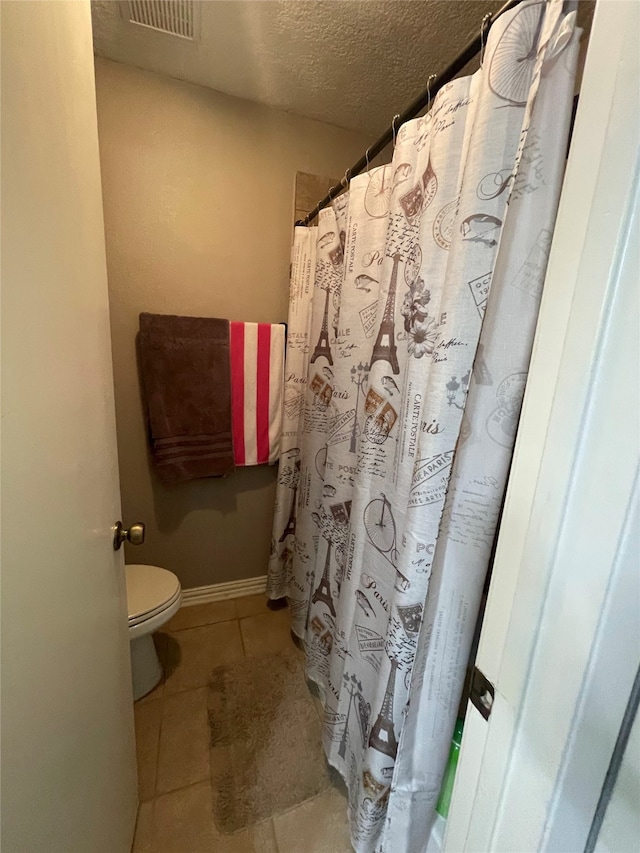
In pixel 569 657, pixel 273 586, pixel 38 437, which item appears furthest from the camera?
pixel 273 586

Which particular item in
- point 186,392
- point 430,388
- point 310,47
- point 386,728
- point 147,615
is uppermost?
point 310,47

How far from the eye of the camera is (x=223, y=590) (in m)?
1.98

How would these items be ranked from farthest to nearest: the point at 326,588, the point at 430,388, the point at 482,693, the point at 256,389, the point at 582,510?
the point at 256,389 < the point at 326,588 < the point at 430,388 < the point at 482,693 < the point at 582,510

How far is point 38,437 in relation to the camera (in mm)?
469

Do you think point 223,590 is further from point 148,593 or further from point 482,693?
point 482,693

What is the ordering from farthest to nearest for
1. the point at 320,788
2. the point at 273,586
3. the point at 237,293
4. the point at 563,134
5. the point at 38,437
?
the point at 273,586 < the point at 237,293 < the point at 320,788 < the point at 563,134 < the point at 38,437

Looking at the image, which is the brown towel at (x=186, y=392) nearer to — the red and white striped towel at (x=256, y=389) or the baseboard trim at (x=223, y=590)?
the red and white striped towel at (x=256, y=389)

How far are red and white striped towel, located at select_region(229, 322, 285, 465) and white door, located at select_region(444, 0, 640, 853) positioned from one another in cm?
146

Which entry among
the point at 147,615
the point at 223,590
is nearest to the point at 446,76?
the point at 147,615

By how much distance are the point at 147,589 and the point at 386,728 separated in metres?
1.04

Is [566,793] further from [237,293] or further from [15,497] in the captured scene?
[237,293]

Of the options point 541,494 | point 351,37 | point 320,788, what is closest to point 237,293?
point 351,37

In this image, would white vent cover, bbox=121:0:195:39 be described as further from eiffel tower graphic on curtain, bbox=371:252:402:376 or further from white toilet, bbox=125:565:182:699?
white toilet, bbox=125:565:182:699

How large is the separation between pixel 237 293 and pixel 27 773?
1.66 meters
